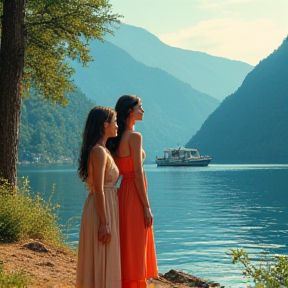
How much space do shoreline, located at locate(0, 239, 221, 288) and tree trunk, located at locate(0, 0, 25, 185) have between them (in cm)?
185

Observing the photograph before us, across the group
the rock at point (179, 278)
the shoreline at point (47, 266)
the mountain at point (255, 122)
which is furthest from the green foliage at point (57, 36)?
the mountain at point (255, 122)

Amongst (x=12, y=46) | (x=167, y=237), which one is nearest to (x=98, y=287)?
(x=12, y=46)

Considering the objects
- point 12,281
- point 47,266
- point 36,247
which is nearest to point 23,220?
point 36,247

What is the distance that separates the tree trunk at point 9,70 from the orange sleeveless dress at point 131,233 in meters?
4.98

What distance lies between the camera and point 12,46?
9.54m

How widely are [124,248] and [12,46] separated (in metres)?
5.53

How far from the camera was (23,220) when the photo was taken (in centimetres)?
881

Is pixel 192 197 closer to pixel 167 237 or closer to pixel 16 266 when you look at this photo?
pixel 167 237

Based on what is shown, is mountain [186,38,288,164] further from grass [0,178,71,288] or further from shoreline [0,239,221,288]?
shoreline [0,239,221,288]

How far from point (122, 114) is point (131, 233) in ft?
3.47

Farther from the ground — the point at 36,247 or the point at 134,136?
the point at 134,136

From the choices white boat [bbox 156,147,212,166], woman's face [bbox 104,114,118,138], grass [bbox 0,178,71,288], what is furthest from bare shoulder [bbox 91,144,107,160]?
white boat [bbox 156,147,212,166]

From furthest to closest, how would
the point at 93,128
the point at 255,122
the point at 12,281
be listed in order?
the point at 255,122, the point at 12,281, the point at 93,128

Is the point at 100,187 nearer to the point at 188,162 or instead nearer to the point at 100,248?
the point at 100,248
